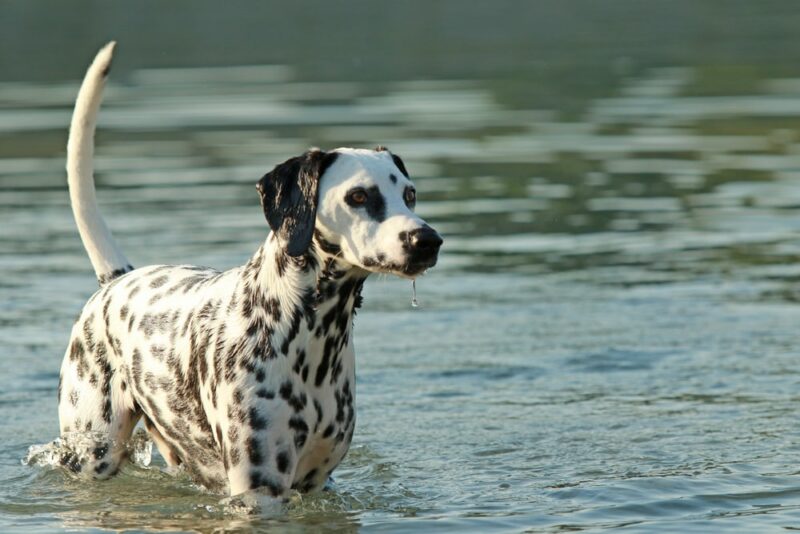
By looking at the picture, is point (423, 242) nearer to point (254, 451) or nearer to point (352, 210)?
point (352, 210)

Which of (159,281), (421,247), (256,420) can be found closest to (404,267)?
(421,247)

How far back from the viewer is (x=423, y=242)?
262 inches

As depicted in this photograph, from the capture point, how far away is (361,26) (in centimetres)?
4094

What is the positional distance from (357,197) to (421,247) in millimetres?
412

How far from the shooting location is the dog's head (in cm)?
672

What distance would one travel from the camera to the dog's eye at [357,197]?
6.90 meters

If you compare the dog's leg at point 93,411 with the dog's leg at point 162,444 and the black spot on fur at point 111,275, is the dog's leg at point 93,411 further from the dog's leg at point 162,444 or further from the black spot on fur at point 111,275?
the black spot on fur at point 111,275

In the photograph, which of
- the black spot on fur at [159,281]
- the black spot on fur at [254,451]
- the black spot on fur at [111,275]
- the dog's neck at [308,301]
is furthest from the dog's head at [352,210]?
the black spot on fur at [111,275]

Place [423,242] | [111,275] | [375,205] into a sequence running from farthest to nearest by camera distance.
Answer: [111,275] → [375,205] → [423,242]

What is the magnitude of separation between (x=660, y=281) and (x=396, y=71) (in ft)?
56.8

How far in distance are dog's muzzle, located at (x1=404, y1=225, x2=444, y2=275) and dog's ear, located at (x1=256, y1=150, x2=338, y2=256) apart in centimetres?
49

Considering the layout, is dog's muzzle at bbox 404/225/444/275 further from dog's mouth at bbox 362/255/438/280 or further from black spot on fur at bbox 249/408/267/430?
black spot on fur at bbox 249/408/267/430

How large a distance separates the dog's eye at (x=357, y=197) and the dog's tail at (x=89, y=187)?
7.27ft

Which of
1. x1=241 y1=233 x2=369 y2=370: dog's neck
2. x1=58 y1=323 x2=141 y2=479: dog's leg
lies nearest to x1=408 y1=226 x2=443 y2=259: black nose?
x1=241 y1=233 x2=369 y2=370: dog's neck
